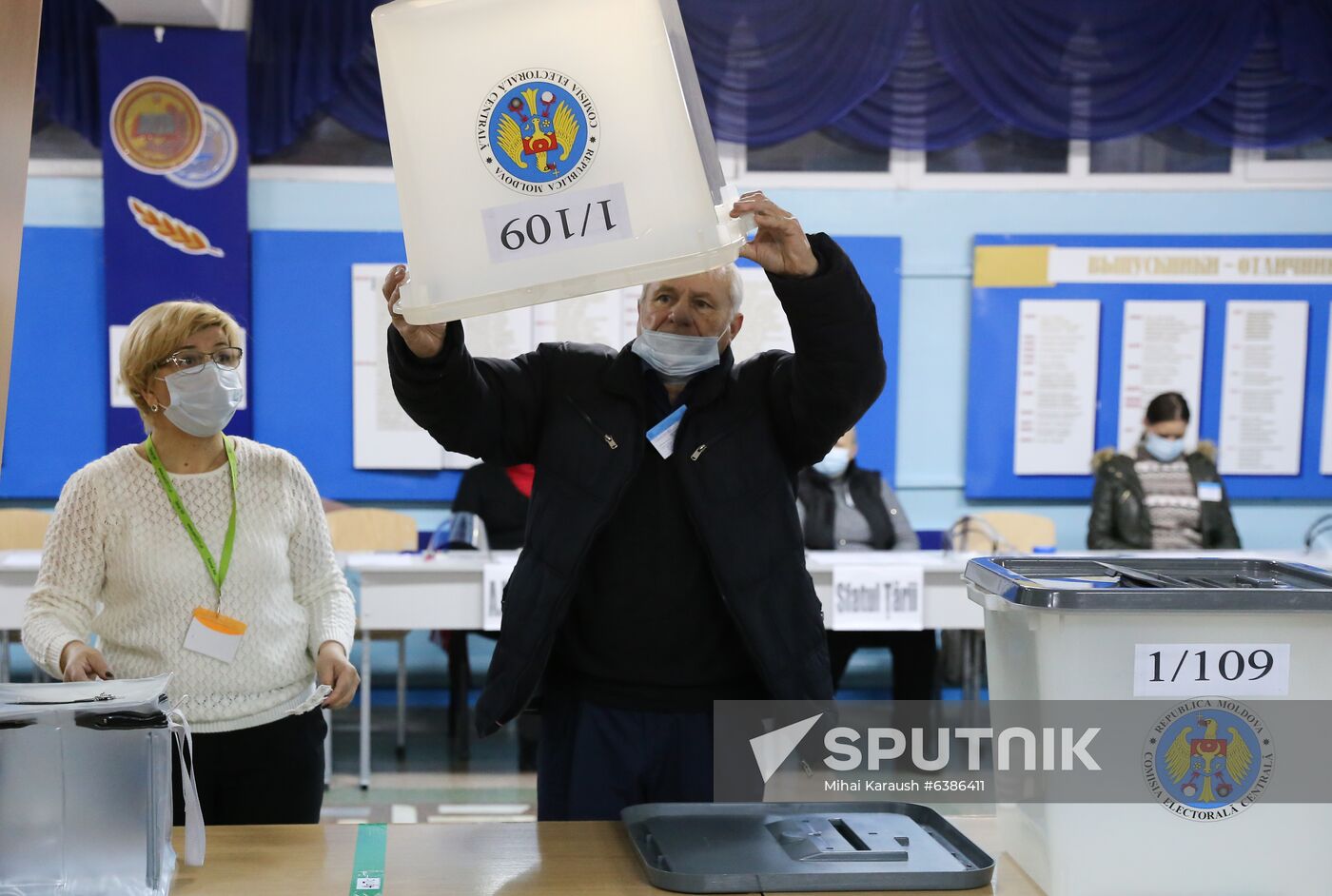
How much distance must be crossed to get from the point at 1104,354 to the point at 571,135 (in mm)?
5120

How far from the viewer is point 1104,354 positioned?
5824mm

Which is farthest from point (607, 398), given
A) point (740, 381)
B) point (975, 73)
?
point (975, 73)

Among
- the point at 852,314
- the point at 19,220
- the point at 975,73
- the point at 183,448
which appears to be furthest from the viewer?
the point at 975,73

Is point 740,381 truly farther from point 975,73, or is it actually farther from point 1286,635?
point 975,73

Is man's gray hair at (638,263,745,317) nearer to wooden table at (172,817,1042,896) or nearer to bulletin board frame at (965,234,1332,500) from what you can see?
wooden table at (172,817,1042,896)

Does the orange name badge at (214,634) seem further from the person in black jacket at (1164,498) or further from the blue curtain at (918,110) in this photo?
the blue curtain at (918,110)

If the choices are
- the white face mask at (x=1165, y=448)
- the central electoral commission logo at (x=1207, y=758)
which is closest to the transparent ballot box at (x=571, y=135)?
the central electoral commission logo at (x=1207, y=758)

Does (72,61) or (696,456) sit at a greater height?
(72,61)

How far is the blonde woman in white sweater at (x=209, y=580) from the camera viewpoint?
6.34 ft

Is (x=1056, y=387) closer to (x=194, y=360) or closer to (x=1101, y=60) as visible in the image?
(x=1101, y=60)

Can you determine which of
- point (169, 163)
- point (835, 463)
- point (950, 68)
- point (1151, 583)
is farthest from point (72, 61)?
point (1151, 583)

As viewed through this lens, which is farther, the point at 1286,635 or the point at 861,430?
the point at 861,430

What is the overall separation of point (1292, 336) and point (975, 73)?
2.12 metres

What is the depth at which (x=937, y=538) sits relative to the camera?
5.85 metres
